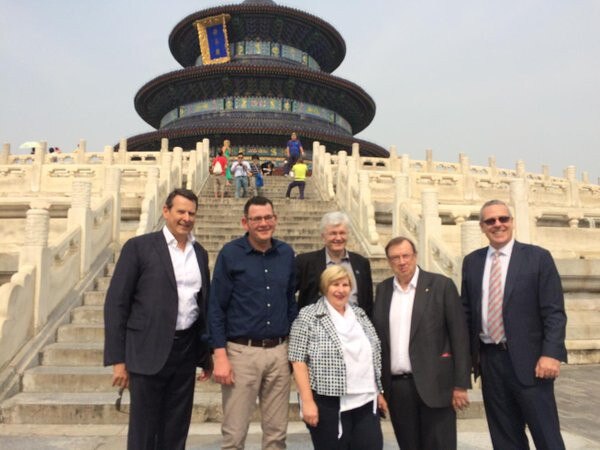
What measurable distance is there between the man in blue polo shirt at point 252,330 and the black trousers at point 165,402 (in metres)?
0.30

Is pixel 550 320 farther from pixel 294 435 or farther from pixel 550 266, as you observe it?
pixel 294 435

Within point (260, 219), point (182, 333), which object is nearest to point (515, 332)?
point (260, 219)

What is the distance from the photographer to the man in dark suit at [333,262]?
3.38m

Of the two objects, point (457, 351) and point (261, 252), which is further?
point (261, 252)

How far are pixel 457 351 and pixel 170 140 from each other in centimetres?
2563

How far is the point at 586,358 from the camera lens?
296 inches

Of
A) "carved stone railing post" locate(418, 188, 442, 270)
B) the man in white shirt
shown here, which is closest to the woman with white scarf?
"carved stone railing post" locate(418, 188, 442, 270)

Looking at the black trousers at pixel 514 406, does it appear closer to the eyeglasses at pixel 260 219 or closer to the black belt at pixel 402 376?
the black belt at pixel 402 376

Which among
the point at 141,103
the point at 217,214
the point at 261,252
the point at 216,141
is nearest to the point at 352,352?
the point at 261,252

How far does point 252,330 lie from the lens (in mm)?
3082

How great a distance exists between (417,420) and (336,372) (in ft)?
2.37

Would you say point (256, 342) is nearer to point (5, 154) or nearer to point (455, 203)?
point (455, 203)

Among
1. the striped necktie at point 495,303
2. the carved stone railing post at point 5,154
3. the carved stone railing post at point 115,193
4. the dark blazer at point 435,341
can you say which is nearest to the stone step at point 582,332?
the striped necktie at point 495,303

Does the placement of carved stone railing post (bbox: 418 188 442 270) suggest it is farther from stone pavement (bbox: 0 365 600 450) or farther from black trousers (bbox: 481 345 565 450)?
black trousers (bbox: 481 345 565 450)
